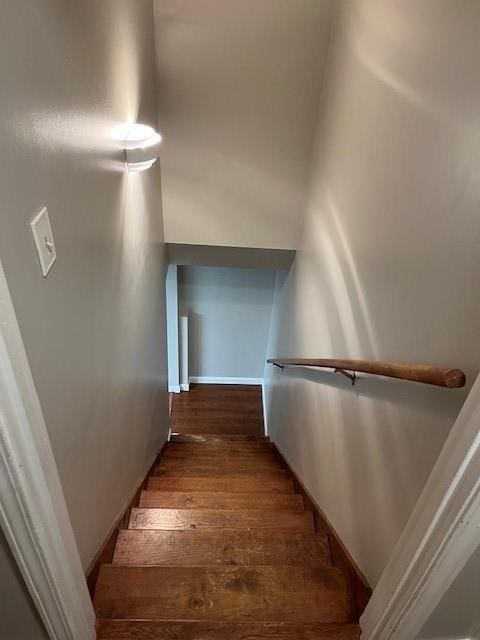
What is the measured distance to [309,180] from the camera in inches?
102

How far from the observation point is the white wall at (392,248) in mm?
925

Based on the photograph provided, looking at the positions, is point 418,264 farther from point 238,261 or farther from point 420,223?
point 238,261

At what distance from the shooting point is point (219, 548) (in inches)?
60.6

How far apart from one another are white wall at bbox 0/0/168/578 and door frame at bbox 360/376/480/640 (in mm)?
852

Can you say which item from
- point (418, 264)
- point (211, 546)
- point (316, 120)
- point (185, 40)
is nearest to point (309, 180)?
point (316, 120)

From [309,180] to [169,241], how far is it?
106cm

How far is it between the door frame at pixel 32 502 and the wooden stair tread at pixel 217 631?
16 centimetres

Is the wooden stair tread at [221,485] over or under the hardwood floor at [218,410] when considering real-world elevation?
over

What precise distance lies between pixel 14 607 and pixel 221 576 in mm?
648

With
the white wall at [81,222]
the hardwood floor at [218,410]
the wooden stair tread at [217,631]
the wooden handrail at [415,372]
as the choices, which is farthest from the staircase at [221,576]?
the hardwood floor at [218,410]

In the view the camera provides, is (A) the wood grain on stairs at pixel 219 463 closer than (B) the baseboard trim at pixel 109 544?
No

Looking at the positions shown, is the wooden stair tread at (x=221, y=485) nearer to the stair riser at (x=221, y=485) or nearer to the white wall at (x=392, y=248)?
the stair riser at (x=221, y=485)

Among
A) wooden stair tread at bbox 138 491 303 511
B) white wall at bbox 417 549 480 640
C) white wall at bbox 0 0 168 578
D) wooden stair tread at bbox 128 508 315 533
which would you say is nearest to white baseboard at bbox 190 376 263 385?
wooden stair tread at bbox 138 491 303 511

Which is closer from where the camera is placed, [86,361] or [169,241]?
[86,361]
